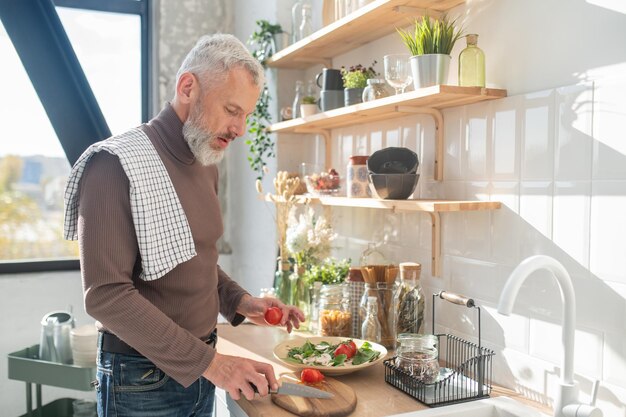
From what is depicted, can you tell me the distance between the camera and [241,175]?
11.4 ft

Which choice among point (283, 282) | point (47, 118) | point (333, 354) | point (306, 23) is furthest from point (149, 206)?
point (47, 118)

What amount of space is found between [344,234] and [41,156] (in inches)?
76.7

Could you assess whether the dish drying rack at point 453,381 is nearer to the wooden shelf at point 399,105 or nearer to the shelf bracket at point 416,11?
the wooden shelf at point 399,105

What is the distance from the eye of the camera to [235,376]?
1.38m

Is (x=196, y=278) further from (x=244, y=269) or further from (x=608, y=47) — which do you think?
(x=244, y=269)

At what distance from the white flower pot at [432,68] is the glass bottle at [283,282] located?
3.26 ft

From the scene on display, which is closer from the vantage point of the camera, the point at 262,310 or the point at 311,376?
the point at 311,376

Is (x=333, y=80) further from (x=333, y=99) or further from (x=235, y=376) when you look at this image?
(x=235, y=376)

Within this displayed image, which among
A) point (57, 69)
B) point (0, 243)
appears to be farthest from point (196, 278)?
point (0, 243)

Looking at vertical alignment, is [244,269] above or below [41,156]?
below

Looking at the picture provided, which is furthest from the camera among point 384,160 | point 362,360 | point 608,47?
point 384,160

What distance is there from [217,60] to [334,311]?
0.95 meters

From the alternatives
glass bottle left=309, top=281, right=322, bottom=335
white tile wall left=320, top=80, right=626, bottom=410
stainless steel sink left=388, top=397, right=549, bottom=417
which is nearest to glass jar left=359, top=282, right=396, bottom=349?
white tile wall left=320, top=80, right=626, bottom=410

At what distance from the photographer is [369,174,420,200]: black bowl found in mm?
1854
